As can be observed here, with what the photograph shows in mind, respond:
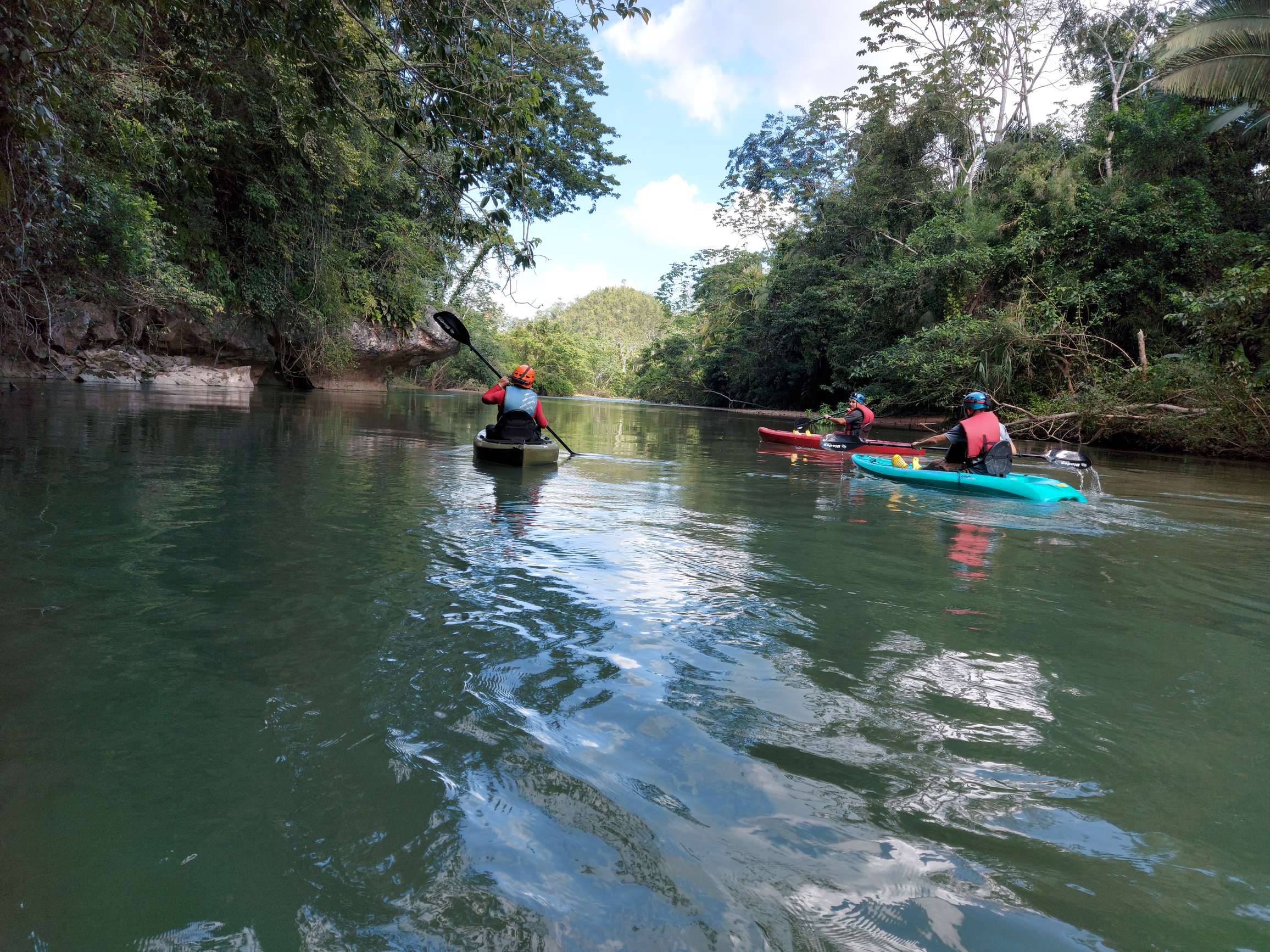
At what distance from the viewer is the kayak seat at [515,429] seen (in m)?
9.04

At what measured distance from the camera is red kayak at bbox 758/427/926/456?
12062 millimetres

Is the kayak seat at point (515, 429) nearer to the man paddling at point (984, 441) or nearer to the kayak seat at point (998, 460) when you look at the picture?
the man paddling at point (984, 441)

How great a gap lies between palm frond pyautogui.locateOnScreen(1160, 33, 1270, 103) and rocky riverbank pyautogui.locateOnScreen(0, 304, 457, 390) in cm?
2080

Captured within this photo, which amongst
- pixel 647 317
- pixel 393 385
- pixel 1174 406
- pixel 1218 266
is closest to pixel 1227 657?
pixel 1174 406

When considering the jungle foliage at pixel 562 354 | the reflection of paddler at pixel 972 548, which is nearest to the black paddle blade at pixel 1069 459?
the reflection of paddler at pixel 972 548

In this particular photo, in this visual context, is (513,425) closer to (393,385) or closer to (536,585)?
(536,585)

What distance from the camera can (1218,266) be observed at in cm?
1728

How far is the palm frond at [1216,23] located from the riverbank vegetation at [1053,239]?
0.18 feet

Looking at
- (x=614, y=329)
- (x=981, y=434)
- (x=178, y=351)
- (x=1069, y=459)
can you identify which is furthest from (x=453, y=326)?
(x=614, y=329)

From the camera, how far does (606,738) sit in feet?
8.14

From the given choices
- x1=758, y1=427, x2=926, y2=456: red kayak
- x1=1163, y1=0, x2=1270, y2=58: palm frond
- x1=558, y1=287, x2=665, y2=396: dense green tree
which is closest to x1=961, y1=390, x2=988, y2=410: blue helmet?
x1=758, y1=427, x2=926, y2=456: red kayak

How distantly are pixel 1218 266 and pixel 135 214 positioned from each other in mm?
21604

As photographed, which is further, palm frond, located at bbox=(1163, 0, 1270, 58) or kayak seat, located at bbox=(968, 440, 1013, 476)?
palm frond, located at bbox=(1163, 0, 1270, 58)

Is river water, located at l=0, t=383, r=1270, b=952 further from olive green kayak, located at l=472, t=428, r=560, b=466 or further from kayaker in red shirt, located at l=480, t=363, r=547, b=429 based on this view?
kayaker in red shirt, located at l=480, t=363, r=547, b=429
